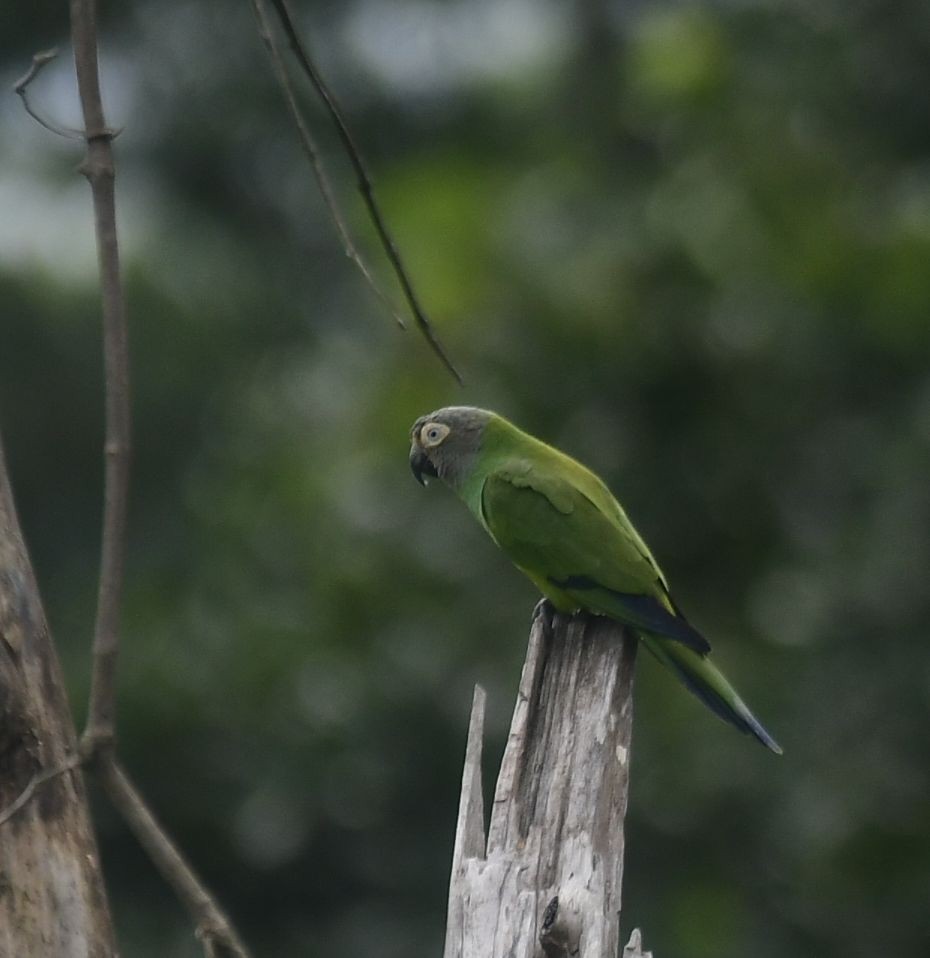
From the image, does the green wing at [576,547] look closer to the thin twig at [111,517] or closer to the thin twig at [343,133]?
the thin twig at [343,133]

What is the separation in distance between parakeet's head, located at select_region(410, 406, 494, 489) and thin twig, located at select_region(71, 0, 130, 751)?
3008 millimetres

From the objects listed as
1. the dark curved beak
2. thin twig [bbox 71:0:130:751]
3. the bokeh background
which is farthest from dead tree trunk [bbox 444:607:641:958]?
the bokeh background

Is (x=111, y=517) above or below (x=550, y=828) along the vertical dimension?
below

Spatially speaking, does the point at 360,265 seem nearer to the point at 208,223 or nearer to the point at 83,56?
the point at 83,56

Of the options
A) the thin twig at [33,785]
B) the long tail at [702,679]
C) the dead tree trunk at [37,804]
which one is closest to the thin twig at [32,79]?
the dead tree trunk at [37,804]

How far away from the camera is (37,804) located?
10.2ft

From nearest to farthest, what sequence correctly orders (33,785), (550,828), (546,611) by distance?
(33,785), (550,828), (546,611)

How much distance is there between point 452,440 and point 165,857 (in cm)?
326

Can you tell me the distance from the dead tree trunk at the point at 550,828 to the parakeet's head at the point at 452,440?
177 cm

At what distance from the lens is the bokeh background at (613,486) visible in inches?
315

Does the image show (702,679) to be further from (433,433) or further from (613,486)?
(613,486)

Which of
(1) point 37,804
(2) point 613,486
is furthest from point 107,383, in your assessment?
(2) point 613,486

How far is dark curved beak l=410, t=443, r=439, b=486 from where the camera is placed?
6.00 m

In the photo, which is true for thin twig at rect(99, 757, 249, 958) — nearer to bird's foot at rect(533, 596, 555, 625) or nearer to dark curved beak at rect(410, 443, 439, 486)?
bird's foot at rect(533, 596, 555, 625)
